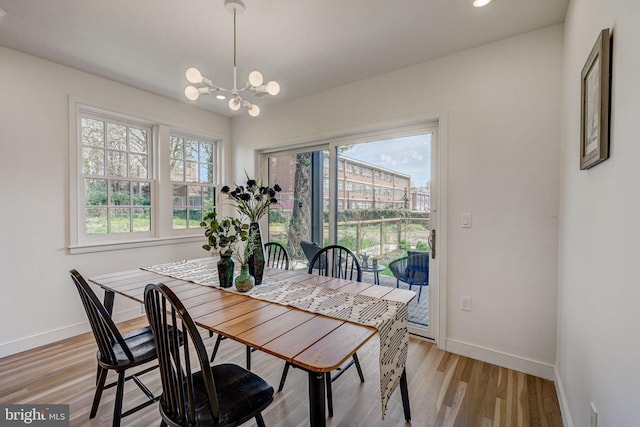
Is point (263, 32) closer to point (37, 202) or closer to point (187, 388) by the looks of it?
point (187, 388)

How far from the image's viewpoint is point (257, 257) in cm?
190

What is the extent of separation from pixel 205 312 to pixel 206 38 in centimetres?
202

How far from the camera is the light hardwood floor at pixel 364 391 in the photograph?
1703 mm

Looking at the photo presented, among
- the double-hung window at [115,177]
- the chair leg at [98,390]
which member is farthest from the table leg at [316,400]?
the double-hung window at [115,177]

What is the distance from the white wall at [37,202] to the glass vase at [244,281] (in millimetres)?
2095

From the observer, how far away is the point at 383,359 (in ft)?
4.31

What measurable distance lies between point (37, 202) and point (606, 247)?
387 centimetres

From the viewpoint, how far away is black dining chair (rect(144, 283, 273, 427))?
103cm

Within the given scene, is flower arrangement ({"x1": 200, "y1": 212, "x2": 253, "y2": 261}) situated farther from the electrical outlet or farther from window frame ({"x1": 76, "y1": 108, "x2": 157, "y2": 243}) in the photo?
window frame ({"x1": 76, "y1": 108, "x2": 157, "y2": 243})

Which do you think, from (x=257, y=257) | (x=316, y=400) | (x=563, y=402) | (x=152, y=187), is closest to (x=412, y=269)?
(x=563, y=402)

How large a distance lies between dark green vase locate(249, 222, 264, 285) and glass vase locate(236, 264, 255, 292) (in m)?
0.09

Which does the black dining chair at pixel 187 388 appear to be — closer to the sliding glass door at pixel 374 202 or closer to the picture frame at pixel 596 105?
the picture frame at pixel 596 105

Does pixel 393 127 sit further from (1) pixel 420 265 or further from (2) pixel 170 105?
(2) pixel 170 105

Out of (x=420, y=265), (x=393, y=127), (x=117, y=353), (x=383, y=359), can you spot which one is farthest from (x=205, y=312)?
(x=393, y=127)
